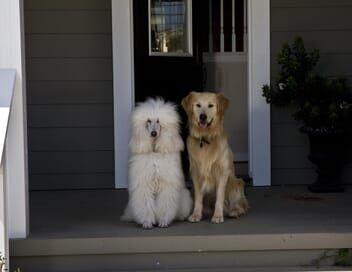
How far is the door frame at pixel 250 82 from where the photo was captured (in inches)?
Result: 260

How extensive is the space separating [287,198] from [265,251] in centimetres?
143

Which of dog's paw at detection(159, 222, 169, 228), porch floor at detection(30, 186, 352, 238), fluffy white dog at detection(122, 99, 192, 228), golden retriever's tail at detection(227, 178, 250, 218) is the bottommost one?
porch floor at detection(30, 186, 352, 238)

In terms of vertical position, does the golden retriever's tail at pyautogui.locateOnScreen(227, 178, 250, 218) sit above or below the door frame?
below

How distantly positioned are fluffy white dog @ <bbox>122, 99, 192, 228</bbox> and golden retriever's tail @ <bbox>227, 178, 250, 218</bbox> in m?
0.53

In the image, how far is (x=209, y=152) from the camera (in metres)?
5.34

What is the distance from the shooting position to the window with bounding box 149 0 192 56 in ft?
22.8

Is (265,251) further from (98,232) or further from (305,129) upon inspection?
(305,129)

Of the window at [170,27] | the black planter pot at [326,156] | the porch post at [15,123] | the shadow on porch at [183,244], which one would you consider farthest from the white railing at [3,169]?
the black planter pot at [326,156]

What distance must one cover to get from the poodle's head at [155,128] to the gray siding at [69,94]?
1618 millimetres

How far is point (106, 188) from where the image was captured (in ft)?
22.2

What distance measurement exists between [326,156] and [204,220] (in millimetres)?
1516

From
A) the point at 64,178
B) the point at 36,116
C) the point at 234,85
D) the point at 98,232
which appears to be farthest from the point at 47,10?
the point at 98,232

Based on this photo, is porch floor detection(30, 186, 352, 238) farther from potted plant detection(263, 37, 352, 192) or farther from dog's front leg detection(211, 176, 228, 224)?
potted plant detection(263, 37, 352, 192)

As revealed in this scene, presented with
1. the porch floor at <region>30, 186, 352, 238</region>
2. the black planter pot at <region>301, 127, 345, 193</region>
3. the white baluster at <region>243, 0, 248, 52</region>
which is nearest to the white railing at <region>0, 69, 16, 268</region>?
the porch floor at <region>30, 186, 352, 238</region>
